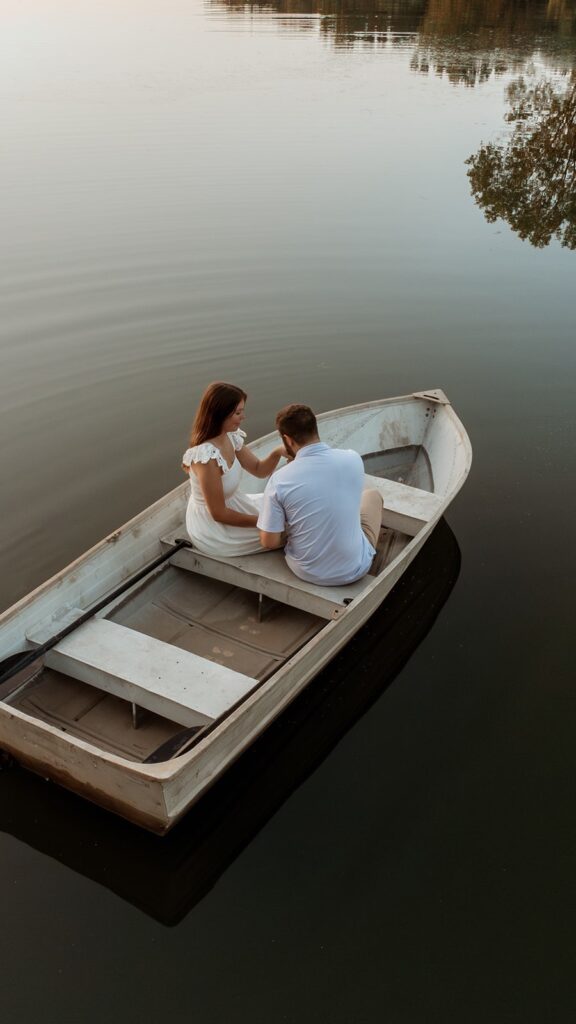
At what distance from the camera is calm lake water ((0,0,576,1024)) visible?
12.8ft

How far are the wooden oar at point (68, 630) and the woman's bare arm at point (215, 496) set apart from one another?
472mm

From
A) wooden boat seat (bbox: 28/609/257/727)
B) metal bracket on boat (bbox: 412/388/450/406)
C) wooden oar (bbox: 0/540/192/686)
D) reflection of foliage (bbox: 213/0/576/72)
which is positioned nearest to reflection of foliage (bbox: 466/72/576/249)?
reflection of foliage (bbox: 213/0/576/72)

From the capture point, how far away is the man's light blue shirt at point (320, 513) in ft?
16.3

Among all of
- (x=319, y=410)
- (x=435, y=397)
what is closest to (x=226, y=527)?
(x=435, y=397)

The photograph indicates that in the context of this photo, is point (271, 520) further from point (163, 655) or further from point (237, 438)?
point (163, 655)

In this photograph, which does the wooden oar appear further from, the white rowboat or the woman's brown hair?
the woman's brown hair

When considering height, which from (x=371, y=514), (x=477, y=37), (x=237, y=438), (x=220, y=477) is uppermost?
(x=477, y=37)

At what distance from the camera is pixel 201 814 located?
457 centimetres

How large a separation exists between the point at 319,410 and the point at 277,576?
3.73 meters

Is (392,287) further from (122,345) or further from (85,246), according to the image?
(85,246)

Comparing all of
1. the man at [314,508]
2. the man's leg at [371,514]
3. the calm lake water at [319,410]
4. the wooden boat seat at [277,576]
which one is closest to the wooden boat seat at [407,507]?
the wooden boat seat at [277,576]

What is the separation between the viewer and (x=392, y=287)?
11.6 m

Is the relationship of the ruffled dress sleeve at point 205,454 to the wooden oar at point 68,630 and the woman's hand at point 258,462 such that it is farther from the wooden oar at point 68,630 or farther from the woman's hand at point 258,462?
the wooden oar at point 68,630

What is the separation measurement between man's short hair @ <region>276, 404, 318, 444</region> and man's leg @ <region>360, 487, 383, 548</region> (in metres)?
1.13
